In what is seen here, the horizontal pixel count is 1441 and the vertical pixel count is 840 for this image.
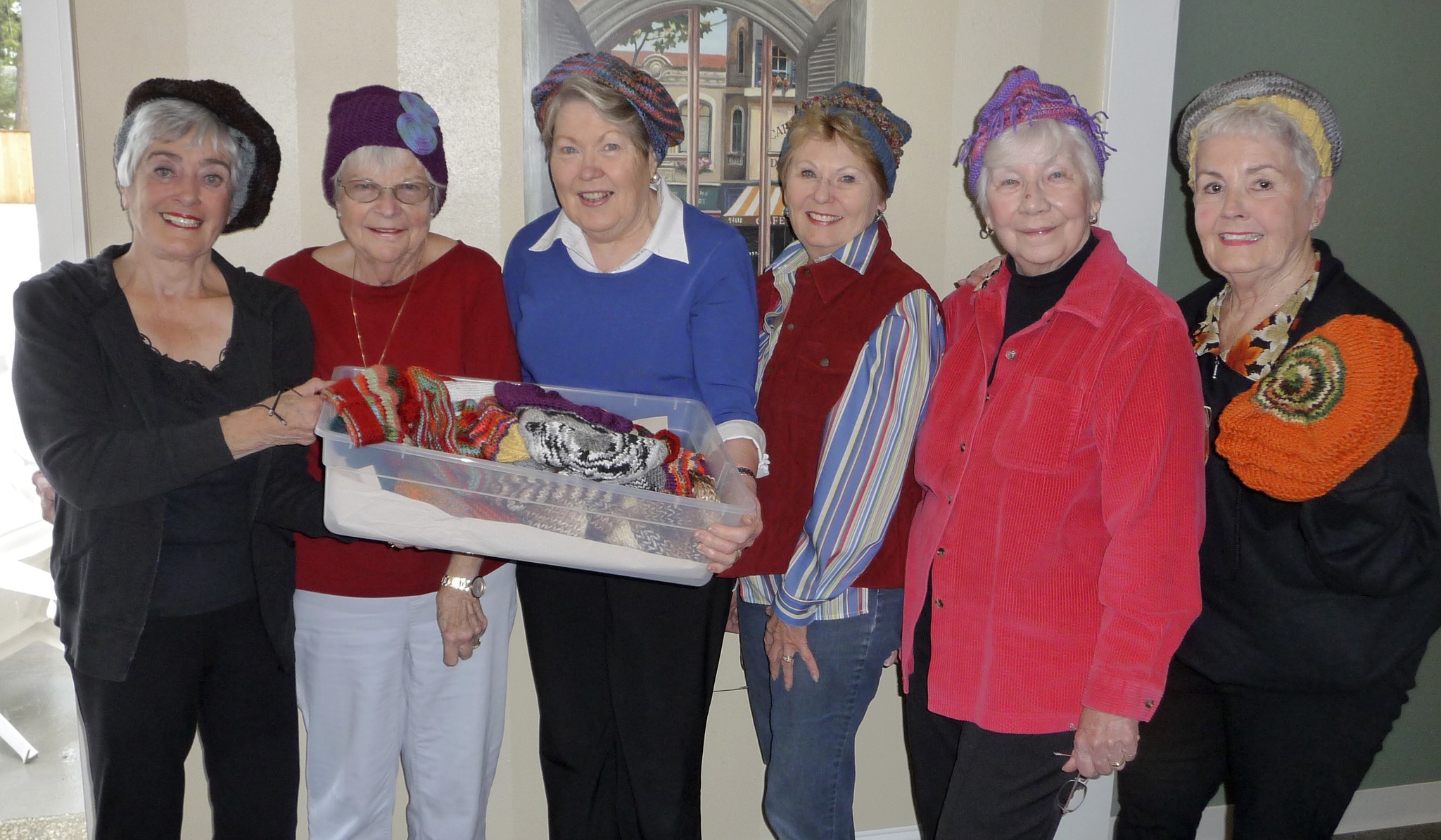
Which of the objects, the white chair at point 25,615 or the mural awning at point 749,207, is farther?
the white chair at point 25,615

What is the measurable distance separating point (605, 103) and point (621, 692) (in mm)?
1024

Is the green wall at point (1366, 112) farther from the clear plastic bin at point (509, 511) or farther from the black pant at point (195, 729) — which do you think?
the black pant at point (195, 729)

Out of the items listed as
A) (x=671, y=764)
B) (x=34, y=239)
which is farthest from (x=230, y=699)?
(x=34, y=239)

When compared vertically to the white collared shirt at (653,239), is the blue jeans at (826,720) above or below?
below

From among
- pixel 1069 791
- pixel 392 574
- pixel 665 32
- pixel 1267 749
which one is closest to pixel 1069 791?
pixel 1069 791

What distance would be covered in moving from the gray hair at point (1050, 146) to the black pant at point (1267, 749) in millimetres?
830

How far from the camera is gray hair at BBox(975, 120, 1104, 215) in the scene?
142cm

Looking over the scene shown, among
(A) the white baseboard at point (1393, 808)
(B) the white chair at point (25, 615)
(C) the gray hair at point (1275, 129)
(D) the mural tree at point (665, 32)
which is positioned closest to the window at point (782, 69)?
(D) the mural tree at point (665, 32)

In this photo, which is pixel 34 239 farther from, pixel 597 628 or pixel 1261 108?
pixel 1261 108

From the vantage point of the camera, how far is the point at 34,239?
205 cm

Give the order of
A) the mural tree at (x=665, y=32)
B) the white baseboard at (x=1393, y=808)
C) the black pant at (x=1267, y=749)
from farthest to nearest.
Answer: the white baseboard at (x=1393, y=808)
the mural tree at (x=665, y=32)
the black pant at (x=1267, y=749)

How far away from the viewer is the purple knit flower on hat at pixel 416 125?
1.56 m

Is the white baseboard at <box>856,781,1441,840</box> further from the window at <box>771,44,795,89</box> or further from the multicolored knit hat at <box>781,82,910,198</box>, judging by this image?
the window at <box>771,44,795,89</box>

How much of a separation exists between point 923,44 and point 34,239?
205cm
